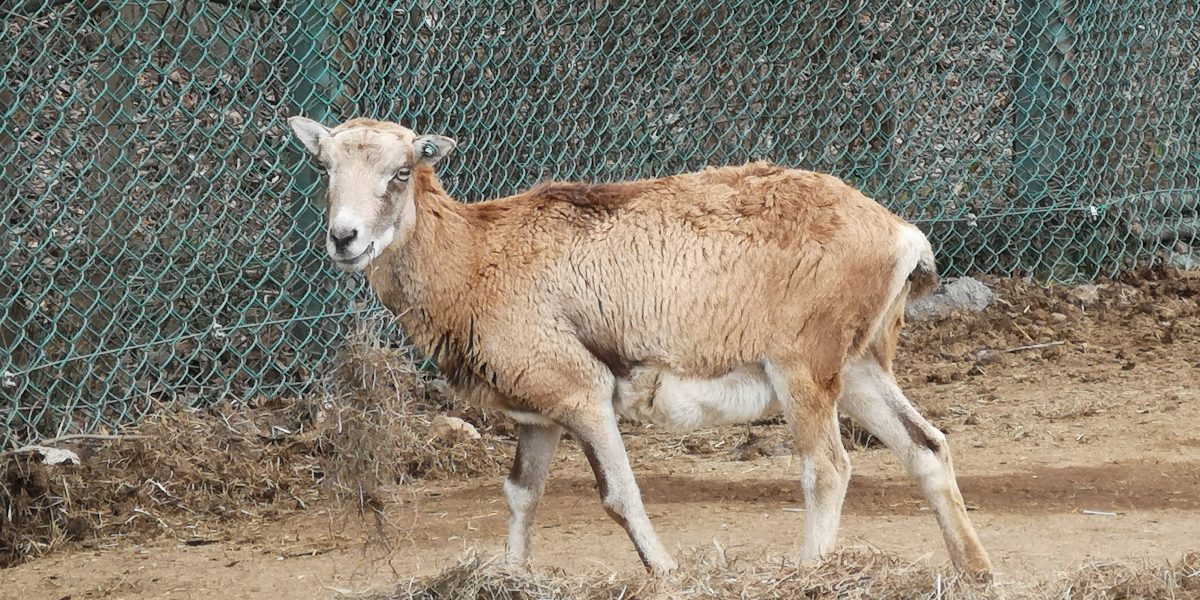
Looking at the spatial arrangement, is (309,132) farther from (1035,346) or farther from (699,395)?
→ (1035,346)

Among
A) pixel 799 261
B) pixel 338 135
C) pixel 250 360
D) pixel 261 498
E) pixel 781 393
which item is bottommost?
pixel 261 498

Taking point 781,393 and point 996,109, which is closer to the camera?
point 781,393

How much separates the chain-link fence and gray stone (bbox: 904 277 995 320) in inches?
6.0

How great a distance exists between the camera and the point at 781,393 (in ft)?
16.7

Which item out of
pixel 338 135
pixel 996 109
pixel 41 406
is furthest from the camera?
pixel 996 109

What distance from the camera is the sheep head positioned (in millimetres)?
4863

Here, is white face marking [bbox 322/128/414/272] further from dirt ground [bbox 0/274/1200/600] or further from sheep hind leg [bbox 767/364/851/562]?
sheep hind leg [bbox 767/364/851/562]

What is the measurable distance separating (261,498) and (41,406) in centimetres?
100

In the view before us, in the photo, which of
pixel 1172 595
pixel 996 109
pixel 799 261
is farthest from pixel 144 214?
pixel 996 109

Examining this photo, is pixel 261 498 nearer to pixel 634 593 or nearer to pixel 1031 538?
pixel 634 593

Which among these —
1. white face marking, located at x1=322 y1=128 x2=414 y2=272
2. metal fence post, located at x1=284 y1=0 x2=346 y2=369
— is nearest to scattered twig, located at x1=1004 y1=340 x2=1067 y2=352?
metal fence post, located at x1=284 y1=0 x2=346 y2=369

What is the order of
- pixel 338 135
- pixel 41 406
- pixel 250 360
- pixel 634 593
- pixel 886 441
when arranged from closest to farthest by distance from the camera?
1. pixel 634 593
2. pixel 338 135
3. pixel 886 441
4. pixel 41 406
5. pixel 250 360

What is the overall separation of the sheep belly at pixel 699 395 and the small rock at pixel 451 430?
6.42 feet

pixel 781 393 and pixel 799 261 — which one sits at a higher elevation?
pixel 799 261
